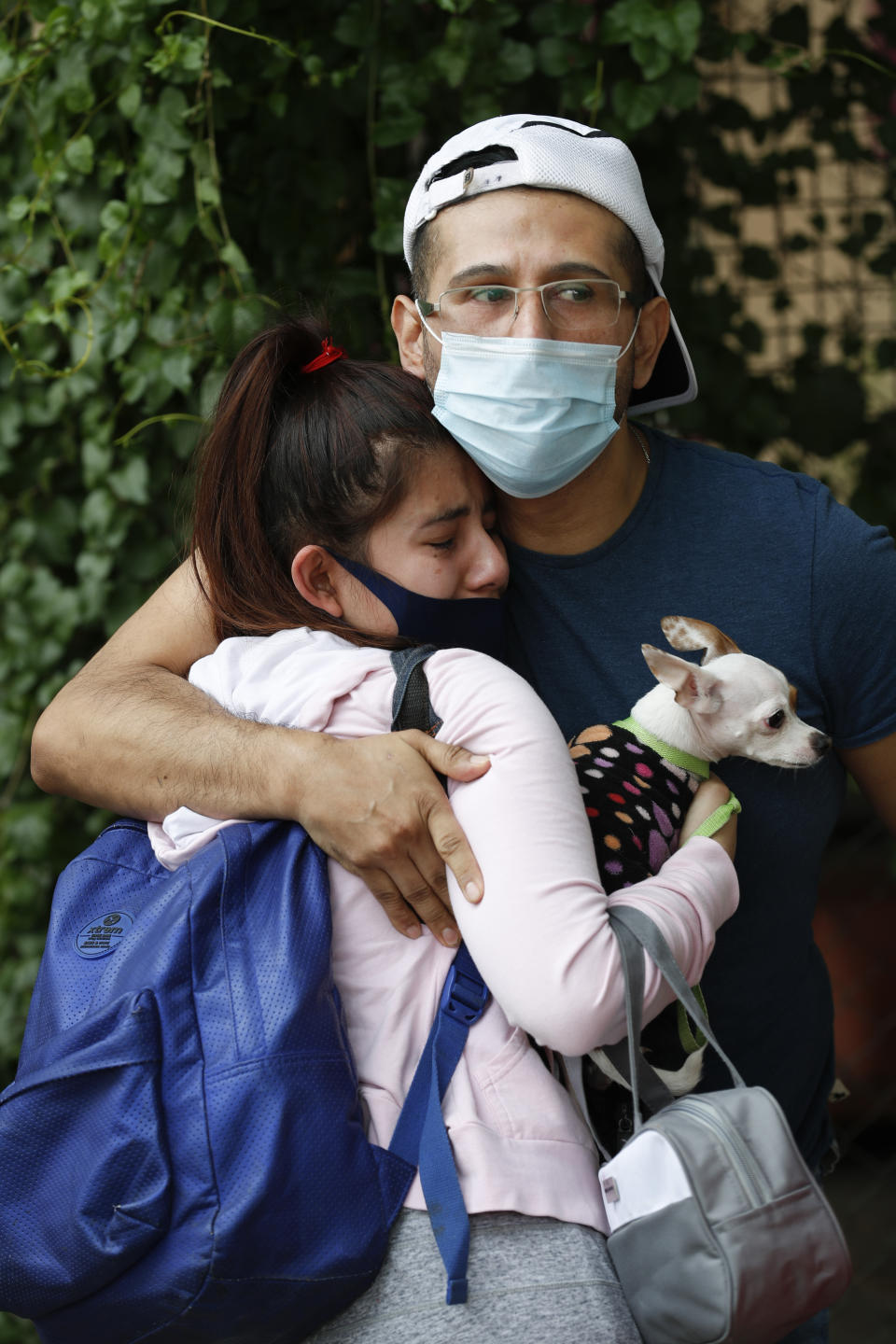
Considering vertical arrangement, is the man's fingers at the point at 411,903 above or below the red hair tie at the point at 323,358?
below

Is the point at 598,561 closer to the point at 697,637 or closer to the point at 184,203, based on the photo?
the point at 697,637

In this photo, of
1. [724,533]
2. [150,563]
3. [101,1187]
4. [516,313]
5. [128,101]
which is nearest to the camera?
[101,1187]

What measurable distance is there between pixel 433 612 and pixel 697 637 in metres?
0.32

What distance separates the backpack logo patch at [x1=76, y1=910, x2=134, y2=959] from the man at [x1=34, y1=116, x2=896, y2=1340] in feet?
0.51

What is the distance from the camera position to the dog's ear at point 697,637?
4.75 ft

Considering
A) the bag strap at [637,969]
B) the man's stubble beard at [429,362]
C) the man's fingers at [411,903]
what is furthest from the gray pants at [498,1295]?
the man's stubble beard at [429,362]

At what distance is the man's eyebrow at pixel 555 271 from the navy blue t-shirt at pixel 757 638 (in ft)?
1.01

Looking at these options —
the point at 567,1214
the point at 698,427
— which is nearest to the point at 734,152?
the point at 698,427

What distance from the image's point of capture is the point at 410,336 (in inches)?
65.7

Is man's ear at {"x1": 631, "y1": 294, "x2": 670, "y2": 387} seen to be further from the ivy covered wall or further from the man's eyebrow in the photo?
the ivy covered wall

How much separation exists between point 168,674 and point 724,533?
0.76 m

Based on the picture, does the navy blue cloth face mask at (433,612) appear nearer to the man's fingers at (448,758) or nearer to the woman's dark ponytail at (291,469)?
the woman's dark ponytail at (291,469)

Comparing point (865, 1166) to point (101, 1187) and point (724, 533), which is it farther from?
point (101, 1187)

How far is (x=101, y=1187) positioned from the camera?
3.53ft
